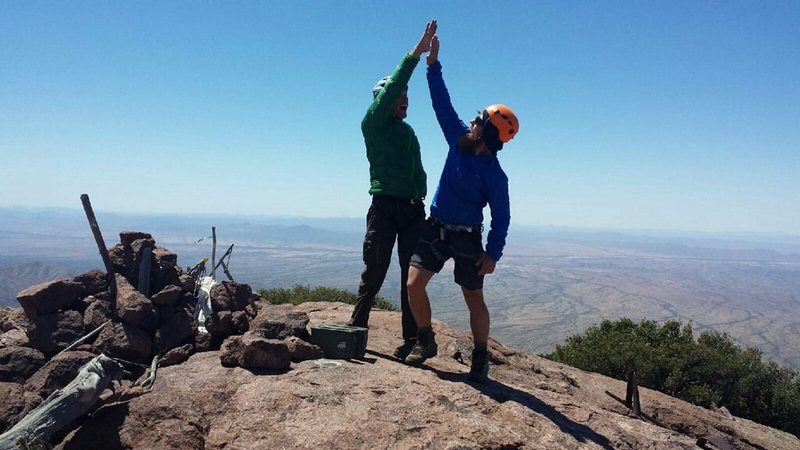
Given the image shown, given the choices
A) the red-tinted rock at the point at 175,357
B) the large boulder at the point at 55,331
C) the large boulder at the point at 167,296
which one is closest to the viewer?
the red-tinted rock at the point at 175,357

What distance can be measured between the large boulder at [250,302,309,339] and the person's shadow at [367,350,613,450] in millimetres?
1626

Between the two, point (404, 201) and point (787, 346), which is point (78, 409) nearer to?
point (404, 201)

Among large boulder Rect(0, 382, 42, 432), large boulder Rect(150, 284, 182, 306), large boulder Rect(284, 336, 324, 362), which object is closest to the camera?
large boulder Rect(0, 382, 42, 432)

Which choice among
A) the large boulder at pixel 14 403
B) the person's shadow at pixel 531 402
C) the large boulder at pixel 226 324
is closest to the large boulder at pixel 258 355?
the large boulder at pixel 226 324

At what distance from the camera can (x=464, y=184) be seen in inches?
221

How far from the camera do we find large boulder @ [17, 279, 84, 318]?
→ 622 cm

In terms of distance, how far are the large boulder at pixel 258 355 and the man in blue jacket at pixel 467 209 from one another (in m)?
1.61

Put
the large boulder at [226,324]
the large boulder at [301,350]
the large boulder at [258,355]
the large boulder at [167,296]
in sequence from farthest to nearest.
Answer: the large boulder at [167,296] → the large boulder at [226,324] → the large boulder at [301,350] → the large boulder at [258,355]

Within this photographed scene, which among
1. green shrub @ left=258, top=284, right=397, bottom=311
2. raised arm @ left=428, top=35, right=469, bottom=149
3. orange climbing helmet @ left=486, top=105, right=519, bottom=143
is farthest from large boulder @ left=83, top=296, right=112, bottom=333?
green shrub @ left=258, top=284, right=397, bottom=311

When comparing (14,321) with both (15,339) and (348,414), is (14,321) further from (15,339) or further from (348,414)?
(348,414)

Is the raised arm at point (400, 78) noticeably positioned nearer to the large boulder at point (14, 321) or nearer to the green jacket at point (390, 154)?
the green jacket at point (390, 154)

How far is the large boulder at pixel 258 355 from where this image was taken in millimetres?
5441

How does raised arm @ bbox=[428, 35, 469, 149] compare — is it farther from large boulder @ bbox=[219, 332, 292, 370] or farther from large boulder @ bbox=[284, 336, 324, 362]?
large boulder @ bbox=[219, 332, 292, 370]

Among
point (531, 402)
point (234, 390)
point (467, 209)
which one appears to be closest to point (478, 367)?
point (531, 402)
